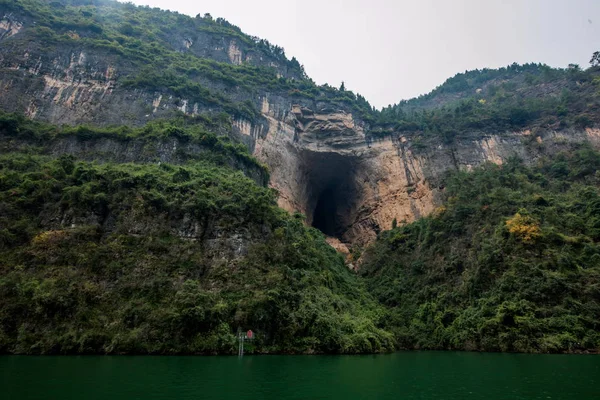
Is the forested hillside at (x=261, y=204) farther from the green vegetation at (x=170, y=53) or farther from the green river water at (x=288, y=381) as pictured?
the green river water at (x=288, y=381)

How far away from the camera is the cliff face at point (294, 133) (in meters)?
30.3

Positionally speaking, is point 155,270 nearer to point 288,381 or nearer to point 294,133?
point 288,381

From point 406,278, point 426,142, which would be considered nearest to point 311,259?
point 406,278

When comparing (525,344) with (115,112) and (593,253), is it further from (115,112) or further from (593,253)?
(115,112)

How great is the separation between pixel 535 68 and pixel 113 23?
58.8m

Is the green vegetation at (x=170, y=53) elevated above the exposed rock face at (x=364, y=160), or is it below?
above

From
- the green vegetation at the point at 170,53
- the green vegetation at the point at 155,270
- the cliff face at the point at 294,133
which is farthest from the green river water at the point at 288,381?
the green vegetation at the point at 170,53

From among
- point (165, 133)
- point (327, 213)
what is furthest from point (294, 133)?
point (165, 133)

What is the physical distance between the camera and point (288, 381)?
857 cm

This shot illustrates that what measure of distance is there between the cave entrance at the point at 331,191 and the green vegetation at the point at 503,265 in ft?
35.6

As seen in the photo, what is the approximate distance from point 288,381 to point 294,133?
3284cm

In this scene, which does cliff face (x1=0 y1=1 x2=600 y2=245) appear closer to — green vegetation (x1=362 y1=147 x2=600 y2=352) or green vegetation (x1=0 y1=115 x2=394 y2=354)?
green vegetation (x1=362 y1=147 x2=600 y2=352)

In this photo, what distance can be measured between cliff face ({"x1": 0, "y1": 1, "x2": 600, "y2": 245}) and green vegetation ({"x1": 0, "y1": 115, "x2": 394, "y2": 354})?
24.8 ft

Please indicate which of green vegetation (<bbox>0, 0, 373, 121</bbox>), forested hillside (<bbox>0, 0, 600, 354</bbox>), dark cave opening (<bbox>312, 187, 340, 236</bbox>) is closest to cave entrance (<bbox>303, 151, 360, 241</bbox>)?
dark cave opening (<bbox>312, 187, 340, 236</bbox>)
